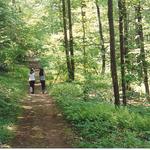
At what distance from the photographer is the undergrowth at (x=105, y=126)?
1282cm

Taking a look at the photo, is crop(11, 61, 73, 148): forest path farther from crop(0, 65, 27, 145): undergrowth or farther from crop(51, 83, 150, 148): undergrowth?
crop(51, 83, 150, 148): undergrowth

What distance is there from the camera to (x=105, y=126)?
15.0 meters

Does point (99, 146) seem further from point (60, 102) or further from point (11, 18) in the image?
point (11, 18)

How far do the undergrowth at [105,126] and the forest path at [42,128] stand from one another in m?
0.49

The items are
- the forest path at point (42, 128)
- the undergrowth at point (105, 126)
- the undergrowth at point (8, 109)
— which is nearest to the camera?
the undergrowth at point (105, 126)

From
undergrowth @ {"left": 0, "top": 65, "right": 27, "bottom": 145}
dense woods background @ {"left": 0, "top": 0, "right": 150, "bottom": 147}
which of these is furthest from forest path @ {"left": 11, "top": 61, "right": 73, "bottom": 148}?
dense woods background @ {"left": 0, "top": 0, "right": 150, "bottom": 147}

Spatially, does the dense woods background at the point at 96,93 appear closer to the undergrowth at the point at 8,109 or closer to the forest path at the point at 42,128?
the undergrowth at the point at 8,109

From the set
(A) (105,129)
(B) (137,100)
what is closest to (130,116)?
(A) (105,129)

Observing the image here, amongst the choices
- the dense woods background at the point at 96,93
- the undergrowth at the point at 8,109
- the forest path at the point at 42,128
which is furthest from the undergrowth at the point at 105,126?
the undergrowth at the point at 8,109

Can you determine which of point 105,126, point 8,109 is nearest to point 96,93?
point 8,109

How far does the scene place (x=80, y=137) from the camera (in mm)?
13852

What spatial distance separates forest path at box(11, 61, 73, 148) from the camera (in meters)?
13.2

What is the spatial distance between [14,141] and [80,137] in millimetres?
2394

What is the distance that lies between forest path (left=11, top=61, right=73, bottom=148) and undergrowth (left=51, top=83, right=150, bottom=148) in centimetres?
49
